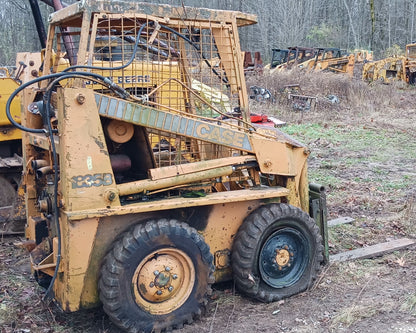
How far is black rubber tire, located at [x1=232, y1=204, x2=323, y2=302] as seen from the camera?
433cm

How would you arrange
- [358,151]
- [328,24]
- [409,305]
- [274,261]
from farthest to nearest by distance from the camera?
[328,24] < [358,151] < [274,261] < [409,305]

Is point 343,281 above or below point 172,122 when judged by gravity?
below

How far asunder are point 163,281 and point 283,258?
121 centimetres

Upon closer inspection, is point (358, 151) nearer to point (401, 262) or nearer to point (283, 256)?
point (401, 262)

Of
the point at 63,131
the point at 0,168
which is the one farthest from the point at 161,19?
the point at 0,168

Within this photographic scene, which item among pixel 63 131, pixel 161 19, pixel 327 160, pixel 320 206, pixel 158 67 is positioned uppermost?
pixel 161 19

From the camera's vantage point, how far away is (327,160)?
1088 cm

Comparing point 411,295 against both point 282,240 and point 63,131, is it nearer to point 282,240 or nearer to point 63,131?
point 282,240

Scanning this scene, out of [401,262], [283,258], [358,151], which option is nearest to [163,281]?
[283,258]

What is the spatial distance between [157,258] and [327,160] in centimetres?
763

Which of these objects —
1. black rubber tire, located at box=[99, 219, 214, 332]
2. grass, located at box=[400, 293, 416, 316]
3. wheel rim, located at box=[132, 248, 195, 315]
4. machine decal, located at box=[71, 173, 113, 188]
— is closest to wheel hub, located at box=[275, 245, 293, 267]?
black rubber tire, located at box=[99, 219, 214, 332]

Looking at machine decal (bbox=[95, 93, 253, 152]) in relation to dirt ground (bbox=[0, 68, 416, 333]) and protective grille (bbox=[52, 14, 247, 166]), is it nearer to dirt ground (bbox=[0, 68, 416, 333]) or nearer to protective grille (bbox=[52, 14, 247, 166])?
protective grille (bbox=[52, 14, 247, 166])

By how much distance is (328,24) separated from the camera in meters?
44.6

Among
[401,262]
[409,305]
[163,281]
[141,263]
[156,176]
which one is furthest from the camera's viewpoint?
[401,262]
